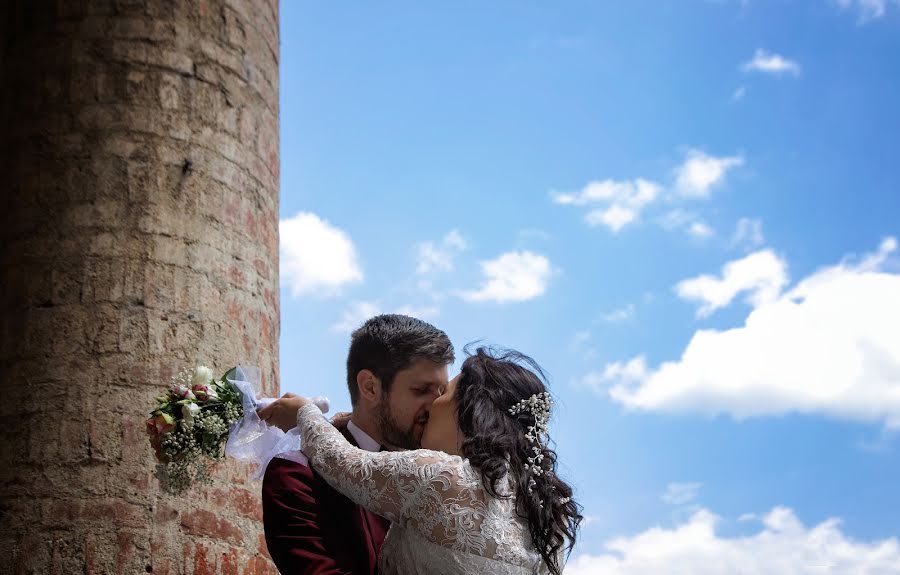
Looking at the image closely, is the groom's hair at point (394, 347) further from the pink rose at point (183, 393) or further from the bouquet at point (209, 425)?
the pink rose at point (183, 393)

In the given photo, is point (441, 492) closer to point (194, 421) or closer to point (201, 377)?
point (194, 421)

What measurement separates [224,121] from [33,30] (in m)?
1.19

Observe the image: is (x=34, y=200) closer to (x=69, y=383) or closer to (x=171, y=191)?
(x=171, y=191)

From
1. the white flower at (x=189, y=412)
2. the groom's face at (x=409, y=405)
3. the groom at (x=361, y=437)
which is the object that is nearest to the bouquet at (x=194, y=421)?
the white flower at (x=189, y=412)

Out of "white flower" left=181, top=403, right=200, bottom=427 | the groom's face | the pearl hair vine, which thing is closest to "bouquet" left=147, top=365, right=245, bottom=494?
"white flower" left=181, top=403, right=200, bottom=427

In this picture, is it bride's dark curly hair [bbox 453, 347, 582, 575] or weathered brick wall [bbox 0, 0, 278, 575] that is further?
weathered brick wall [bbox 0, 0, 278, 575]

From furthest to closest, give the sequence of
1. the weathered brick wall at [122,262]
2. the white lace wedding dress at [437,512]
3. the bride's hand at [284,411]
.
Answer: the weathered brick wall at [122,262] → the bride's hand at [284,411] → the white lace wedding dress at [437,512]

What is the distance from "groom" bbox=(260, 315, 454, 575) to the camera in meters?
3.13

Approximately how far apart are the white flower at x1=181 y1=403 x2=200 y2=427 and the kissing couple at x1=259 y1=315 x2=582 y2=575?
448 millimetres

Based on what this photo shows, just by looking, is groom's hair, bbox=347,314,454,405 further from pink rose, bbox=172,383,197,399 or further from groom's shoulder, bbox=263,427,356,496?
pink rose, bbox=172,383,197,399

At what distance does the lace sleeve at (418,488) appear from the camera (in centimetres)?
293

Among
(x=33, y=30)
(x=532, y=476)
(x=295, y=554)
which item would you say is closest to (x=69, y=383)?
(x=33, y=30)

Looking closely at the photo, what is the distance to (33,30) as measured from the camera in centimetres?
575

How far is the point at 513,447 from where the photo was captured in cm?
311
